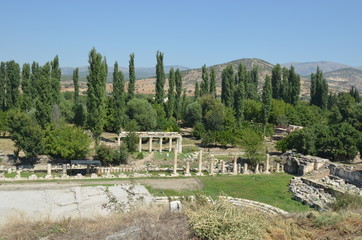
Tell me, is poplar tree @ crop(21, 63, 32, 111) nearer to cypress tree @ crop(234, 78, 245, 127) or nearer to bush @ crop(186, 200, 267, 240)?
cypress tree @ crop(234, 78, 245, 127)

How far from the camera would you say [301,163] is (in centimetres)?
3703

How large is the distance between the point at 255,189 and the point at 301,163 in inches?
377

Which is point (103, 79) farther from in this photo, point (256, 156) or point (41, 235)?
point (41, 235)

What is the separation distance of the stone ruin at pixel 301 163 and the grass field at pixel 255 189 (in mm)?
1534

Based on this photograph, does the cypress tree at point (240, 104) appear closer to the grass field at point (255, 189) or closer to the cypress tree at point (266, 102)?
the cypress tree at point (266, 102)

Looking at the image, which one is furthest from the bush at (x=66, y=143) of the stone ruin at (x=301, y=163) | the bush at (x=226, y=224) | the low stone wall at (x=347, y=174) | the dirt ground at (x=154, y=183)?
the bush at (x=226, y=224)

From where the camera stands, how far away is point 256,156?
38500 millimetres

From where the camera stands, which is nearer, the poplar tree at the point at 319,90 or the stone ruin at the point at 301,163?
the stone ruin at the point at 301,163

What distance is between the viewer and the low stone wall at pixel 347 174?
31719 mm

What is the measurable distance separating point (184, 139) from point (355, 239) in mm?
44132

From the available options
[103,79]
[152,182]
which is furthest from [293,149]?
[103,79]

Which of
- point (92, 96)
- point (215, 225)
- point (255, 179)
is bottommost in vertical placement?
point (255, 179)

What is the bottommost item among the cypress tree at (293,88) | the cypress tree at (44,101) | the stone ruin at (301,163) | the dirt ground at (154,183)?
the dirt ground at (154,183)

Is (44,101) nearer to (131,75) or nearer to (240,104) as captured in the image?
(131,75)
